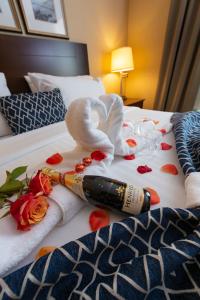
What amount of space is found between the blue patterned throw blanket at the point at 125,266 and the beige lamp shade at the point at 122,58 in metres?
2.18

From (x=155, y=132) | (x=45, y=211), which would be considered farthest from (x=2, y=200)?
(x=155, y=132)

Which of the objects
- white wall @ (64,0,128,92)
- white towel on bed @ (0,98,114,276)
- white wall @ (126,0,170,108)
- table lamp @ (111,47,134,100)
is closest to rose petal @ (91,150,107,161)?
white towel on bed @ (0,98,114,276)

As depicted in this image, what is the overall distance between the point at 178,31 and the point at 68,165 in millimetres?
2233

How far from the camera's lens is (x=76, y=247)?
314 mm

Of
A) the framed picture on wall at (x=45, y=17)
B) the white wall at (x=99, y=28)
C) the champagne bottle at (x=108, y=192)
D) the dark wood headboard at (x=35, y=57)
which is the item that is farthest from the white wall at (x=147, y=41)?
the champagne bottle at (x=108, y=192)

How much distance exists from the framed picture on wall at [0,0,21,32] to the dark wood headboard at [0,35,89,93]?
0.08 metres

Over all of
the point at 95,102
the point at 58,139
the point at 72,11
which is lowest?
the point at 58,139

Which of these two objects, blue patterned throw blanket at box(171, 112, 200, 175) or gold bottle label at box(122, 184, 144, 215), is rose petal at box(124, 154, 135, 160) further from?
gold bottle label at box(122, 184, 144, 215)

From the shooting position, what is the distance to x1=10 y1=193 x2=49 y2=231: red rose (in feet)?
Answer: 1.14

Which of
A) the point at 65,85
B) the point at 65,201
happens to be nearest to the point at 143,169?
the point at 65,201

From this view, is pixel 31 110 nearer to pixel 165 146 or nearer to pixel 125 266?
pixel 165 146

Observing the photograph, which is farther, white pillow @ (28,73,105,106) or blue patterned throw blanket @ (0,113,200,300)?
white pillow @ (28,73,105,106)

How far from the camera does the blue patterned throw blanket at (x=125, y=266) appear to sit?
0.26 metres

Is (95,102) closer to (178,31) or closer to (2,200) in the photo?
(2,200)
